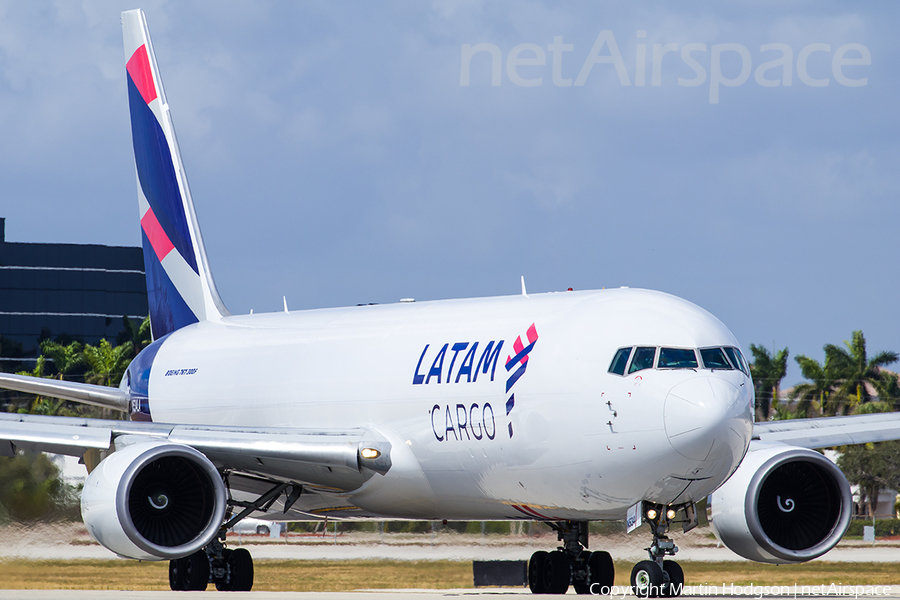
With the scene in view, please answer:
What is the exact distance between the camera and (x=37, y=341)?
83.8 meters

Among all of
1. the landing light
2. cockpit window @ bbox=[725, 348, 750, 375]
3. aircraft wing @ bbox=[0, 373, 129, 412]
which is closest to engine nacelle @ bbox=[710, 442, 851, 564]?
cockpit window @ bbox=[725, 348, 750, 375]

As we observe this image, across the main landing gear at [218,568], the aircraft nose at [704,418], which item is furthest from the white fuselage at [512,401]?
the main landing gear at [218,568]

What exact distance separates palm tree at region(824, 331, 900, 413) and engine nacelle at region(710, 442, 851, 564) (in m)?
52.4

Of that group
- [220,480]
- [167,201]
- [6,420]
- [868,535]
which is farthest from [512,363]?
[868,535]

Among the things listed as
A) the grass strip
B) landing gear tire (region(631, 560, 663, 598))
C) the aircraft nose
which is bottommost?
the grass strip

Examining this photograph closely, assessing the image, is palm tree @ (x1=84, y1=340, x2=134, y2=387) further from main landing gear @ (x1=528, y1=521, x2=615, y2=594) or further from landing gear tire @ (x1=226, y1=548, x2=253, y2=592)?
main landing gear @ (x1=528, y1=521, x2=615, y2=594)

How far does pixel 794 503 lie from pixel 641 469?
10.1 feet

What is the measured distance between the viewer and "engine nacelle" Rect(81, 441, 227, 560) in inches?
594

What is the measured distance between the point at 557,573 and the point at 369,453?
10.4 ft

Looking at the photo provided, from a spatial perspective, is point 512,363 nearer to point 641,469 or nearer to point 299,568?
point 641,469

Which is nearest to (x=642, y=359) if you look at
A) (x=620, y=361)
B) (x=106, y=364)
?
(x=620, y=361)

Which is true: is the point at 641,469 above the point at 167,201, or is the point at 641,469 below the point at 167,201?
below

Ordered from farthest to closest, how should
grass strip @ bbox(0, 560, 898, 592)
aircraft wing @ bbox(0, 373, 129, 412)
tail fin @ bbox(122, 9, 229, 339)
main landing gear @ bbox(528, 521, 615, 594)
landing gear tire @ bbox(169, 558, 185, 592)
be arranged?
tail fin @ bbox(122, 9, 229, 339)
grass strip @ bbox(0, 560, 898, 592)
aircraft wing @ bbox(0, 373, 129, 412)
landing gear tire @ bbox(169, 558, 185, 592)
main landing gear @ bbox(528, 521, 615, 594)

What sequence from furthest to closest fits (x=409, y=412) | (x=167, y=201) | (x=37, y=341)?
(x=37, y=341), (x=167, y=201), (x=409, y=412)
